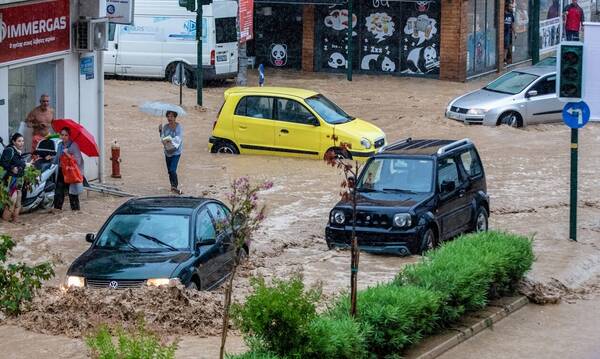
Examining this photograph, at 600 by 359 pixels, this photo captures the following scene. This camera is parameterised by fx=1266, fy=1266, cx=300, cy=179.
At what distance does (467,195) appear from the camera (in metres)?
19.8

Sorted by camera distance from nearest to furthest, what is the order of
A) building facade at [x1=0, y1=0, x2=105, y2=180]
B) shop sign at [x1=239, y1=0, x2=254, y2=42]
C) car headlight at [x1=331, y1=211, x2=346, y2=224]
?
car headlight at [x1=331, y1=211, x2=346, y2=224], building facade at [x1=0, y1=0, x2=105, y2=180], shop sign at [x1=239, y1=0, x2=254, y2=42]

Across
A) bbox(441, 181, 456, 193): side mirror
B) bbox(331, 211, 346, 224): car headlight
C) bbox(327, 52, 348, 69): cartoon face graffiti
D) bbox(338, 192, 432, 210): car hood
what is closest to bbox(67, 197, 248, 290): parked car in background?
bbox(331, 211, 346, 224): car headlight

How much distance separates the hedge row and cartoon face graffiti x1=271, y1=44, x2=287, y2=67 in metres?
24.8

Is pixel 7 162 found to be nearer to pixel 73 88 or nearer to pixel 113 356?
pixel 73 88

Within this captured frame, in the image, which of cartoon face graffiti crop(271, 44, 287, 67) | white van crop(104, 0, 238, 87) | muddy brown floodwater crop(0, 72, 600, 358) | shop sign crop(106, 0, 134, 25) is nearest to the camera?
muddy brown floodwater crop(0, 72, 600, 358)

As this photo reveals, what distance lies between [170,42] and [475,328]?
73.8 feet

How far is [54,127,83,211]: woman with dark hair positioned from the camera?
→ 20844 mm

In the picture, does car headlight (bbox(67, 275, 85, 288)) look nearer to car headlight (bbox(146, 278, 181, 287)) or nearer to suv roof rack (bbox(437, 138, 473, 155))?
car headlight (bbox(146, 278, 181, 287))

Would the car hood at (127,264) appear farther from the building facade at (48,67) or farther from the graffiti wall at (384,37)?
the graffiti wall at (384,37)

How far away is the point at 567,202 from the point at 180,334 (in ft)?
38.3

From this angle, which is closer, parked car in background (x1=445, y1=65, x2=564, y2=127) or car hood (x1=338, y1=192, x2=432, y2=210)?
car hood (x1=338, y1=192, x2=432, y2=210)

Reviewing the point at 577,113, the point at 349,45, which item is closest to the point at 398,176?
the point at 577,113

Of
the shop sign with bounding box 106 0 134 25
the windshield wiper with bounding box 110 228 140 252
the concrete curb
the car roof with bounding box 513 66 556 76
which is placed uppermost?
the shop sign with bounding box 106 0 134 25

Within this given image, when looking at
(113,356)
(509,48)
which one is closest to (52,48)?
(113,356)
